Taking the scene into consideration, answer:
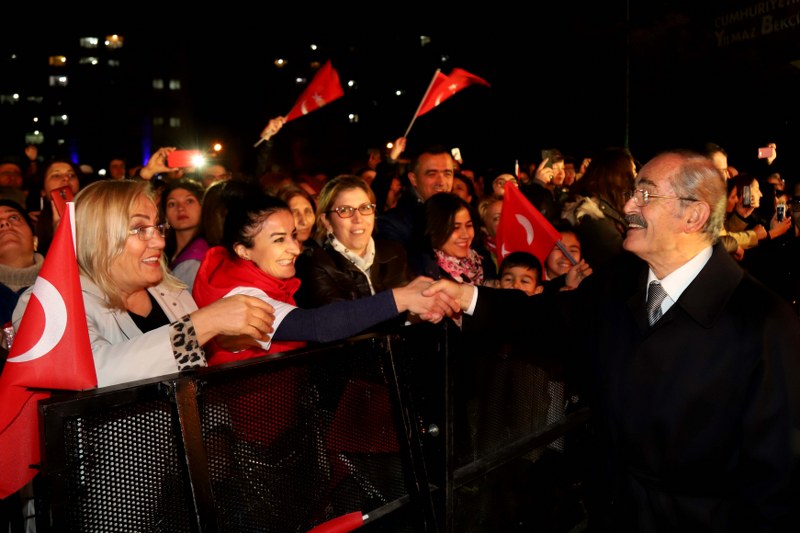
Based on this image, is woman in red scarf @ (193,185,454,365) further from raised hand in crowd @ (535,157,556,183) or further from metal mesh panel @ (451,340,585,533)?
raised hand in crowd @ (535,157,556,183)

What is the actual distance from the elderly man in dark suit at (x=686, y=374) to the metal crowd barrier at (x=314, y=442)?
58 centimetres

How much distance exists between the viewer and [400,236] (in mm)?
5957

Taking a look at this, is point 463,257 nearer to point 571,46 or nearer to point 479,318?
point 479,318

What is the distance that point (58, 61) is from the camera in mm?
112000

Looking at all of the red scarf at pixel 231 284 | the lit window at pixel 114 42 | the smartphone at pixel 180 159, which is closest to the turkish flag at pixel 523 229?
the red scarf at pixel 231 284

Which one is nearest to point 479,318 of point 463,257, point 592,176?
point 463,257

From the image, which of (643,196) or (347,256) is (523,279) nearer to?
(347,256)

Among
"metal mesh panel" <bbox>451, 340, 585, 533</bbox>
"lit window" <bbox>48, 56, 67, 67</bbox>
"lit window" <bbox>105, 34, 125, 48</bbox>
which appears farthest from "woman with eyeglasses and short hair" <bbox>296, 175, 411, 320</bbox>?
"lit window" <bbox>48, 56, 67, 67</bbox>

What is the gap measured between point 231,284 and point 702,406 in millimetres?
2282

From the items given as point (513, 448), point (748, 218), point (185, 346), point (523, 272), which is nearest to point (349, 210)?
point (523, 272)

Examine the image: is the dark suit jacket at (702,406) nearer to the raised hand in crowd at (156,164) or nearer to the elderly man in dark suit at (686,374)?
the elderly man in dark suit at (686,374)

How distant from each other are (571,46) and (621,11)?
2488 mm

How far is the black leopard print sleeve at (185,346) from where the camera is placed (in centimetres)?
247

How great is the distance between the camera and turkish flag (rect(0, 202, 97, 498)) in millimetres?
2092
